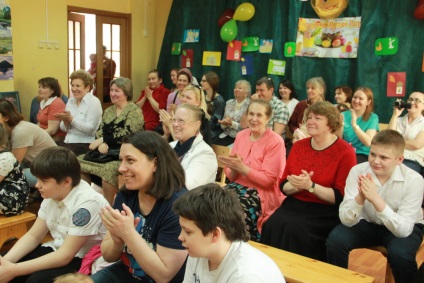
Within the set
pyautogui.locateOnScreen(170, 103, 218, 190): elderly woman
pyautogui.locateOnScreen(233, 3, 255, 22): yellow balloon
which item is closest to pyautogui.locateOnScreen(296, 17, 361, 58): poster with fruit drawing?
pyautogui.locateOnScreen(233, 3, 255, 22): yellow balloon

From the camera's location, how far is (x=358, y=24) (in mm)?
4992

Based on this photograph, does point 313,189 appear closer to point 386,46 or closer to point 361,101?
point 361,101

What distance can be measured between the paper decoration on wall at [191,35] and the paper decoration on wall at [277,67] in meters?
1.41

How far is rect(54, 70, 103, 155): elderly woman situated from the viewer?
14.3 feet

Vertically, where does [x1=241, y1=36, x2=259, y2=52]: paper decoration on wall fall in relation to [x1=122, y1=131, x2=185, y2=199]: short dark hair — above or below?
above

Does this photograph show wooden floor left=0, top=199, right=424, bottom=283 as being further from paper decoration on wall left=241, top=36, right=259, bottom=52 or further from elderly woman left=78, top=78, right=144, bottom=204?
paper decoration on wall left=241, top=36, right=259, bottom=52

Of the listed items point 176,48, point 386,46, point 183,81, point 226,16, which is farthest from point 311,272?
point 176,48

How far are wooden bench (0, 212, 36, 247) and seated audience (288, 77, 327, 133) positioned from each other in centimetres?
297

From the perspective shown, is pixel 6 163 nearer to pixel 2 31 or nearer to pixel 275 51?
pixel 2 31

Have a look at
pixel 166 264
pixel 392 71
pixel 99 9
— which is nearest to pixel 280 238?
pixel 166 264

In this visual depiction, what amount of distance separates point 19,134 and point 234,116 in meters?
2.41

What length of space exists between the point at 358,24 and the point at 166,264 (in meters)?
4.20

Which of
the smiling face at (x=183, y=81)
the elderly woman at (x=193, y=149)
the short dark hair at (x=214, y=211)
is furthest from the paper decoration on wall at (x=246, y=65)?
the short dark hair at (x=214, y=211)

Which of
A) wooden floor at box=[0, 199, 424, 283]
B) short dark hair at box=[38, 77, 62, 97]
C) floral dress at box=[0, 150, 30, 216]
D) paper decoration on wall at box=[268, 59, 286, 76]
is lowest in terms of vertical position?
wooden floor at box=[0, 199, 424, 283]
